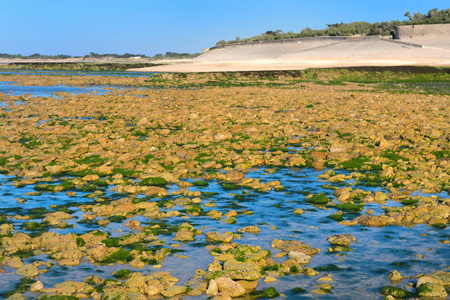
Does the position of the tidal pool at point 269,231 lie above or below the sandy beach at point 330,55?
below

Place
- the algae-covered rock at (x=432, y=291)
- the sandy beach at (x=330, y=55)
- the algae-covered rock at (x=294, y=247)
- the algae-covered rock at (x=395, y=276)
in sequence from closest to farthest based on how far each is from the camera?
the algae-covered rock at (x=432, y=291), the algae-covered rock at (x=395, y=276), the algae-covered rock at (x=294, y=247), the sandy beach at (x=330, y=55)

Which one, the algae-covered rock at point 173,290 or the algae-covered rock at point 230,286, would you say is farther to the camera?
the algae-covered rock at point 230,286

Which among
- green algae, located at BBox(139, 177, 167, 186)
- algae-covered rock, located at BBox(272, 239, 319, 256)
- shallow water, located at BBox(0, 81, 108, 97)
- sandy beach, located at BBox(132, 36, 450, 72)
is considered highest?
sandy beach, located at BBox(132, 36, 450, 72)

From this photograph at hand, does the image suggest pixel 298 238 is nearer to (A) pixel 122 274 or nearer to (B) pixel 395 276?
(B) pixel 395 276

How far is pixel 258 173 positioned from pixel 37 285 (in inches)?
327

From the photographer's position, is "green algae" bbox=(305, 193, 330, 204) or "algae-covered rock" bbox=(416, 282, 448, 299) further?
"green algae" bbox=(305, 193, 330, 204)

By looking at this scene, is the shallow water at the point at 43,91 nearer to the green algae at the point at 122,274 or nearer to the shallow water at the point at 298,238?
the shallow water at the point at 298,238

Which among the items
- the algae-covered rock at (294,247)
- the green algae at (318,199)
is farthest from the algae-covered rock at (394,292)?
the green algae at (318,199)

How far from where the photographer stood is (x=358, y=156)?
53.2ft

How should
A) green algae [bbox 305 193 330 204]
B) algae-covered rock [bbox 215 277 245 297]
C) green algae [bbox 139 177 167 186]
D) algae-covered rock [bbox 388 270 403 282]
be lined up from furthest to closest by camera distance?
green algae [bbox 139 177 167 186] → green algae [bbox 305 193 330 204] → algae-covered rock [bbox 388 270 403 282] → algae-covered rock [bbox 215 277 245 297]

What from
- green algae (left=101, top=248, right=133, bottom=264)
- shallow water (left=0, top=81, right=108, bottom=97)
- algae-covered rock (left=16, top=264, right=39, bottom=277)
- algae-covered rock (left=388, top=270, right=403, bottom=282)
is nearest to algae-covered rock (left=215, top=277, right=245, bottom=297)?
green algae (left=101, top=248, right=133, bottom=264)

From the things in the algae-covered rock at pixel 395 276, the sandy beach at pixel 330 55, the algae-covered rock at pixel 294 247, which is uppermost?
the sandy beach at pixel 330 55

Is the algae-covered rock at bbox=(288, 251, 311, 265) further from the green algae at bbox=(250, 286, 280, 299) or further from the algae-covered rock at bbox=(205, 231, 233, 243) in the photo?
the algae-covered rock at bbox=(205, 231, 233, 243)

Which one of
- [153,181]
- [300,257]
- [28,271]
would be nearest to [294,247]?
[300,257]
